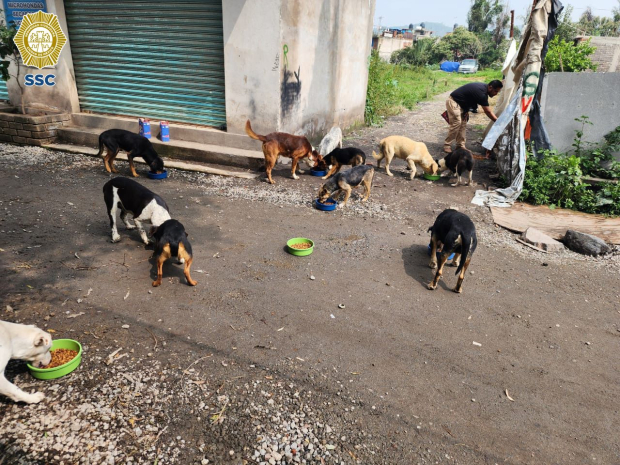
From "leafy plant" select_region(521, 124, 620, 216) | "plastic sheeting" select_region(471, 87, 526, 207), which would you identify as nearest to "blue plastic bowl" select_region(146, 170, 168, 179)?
"plastic sheeting" select_region(471, 87, 526, 207)

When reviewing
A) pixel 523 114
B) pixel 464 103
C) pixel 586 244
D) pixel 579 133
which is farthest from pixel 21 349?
pixel 464 103

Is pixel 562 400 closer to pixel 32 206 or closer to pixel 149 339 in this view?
pixel 149 339

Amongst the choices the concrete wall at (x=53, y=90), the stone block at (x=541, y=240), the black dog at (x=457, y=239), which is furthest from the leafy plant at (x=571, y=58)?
the concrete wall at (x=53, y=90)

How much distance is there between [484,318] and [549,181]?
184 inches

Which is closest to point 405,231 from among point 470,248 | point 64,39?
point 470,248

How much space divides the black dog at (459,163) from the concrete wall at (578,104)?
6.31 ft

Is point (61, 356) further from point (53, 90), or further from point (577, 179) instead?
point (53, 90)

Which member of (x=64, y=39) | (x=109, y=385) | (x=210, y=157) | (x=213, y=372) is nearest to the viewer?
(x=109, y=385)

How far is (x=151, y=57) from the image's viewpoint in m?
9.67

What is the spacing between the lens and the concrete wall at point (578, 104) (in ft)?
26.5

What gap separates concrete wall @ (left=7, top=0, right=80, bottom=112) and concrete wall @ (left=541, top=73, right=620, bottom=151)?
450 inches

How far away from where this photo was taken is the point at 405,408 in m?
3.26

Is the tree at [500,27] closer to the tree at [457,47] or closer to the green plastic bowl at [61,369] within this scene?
the tree at [457,47]

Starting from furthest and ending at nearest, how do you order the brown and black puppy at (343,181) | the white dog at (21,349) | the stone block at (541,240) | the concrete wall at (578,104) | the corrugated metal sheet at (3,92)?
the corrugated metal sheet at (3,92), the concrete wall at (578,104), the brown and black puppy at (343,181), the stone block at (541,240), the white dog at (21,349)
